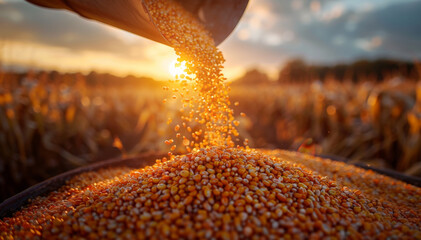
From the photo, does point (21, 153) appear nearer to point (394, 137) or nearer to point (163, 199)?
point (163, 199)

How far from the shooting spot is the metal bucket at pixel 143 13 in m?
1.62

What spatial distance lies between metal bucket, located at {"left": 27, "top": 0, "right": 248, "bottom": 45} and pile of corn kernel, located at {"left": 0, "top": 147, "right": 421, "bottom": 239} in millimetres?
1004

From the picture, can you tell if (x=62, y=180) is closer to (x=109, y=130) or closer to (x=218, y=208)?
(x=218, y=208)

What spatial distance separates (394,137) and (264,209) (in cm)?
387

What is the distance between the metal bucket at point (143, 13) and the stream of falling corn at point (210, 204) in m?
0.18

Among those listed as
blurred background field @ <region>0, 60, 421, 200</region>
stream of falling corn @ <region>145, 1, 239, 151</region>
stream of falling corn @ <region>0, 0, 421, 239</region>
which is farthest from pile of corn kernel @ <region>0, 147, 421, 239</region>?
blurred background field @ <region>0, 60, 421, 200</region>

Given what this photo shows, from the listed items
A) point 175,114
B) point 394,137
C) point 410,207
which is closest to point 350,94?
point 394,137

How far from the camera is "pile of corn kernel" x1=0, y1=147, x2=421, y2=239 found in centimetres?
112

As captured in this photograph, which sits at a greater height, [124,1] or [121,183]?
[124,1]

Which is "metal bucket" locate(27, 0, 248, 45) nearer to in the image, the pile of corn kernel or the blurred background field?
the pile of corn kernel

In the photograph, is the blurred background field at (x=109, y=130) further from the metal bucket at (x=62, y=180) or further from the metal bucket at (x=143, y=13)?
the metal bucket at (x=143, y=13)

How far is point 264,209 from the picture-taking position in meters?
1.19

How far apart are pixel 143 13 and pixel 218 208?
1.31m

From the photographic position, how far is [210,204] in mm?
1242
